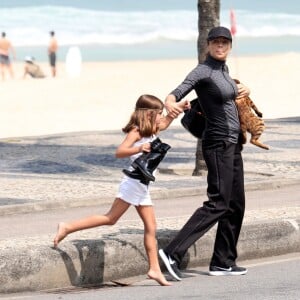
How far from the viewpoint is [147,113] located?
A: 9727mm

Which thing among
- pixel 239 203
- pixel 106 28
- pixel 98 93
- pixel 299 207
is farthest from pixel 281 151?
pixel 106 28

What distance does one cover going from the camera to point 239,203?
10.2 metres

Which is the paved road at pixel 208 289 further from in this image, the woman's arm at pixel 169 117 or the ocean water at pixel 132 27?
the ocean water at pixel 132 27

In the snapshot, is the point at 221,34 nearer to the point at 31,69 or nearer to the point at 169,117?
the point at 169,117

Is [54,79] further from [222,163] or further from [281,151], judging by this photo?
[222,163]

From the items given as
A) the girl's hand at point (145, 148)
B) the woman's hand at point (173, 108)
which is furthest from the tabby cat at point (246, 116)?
the girl's hand at point (145, 148)

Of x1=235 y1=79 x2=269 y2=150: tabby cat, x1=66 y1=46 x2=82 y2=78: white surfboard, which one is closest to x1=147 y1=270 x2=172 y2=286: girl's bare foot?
x1=235 y1=79 x2=269 y2=150: tabby cat

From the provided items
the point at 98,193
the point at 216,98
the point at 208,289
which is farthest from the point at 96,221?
the point at 98,193

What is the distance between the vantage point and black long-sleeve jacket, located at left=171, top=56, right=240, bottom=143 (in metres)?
9.95

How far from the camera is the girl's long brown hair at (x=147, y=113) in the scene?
9.70 m

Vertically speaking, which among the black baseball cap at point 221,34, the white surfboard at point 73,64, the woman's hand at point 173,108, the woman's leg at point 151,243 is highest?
the black baseball cap at point 221,34

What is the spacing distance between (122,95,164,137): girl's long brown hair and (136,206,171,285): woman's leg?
1.71 ft

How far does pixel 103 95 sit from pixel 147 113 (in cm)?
2563

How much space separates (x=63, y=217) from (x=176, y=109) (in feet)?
10.2
